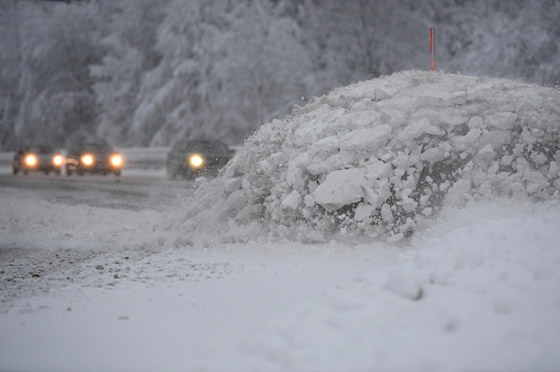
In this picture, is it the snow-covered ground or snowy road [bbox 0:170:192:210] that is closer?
the snow-covered ground

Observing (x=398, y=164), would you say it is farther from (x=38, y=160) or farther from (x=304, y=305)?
(x=38, y=160)

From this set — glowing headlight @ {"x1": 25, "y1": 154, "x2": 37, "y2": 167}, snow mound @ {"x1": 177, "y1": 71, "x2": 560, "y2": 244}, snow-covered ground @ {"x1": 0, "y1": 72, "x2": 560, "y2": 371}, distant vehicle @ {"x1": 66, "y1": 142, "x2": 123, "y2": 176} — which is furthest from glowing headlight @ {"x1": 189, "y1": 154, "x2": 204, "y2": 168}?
glowing headlight @ {"x1": 25, "y1": 154, "x2": 37, "y2": 167}

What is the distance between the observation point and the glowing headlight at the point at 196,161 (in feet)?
63.5

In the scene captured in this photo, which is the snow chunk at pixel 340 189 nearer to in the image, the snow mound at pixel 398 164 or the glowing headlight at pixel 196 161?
the snow mound at pixel 398 164

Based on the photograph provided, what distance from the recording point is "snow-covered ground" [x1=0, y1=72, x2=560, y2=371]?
3.45 meters

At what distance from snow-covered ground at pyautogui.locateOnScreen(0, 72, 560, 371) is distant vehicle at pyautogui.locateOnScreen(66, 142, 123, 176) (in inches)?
554

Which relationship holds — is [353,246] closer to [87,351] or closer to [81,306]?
[81,306]

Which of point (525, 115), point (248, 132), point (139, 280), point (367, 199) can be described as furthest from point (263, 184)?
point (248, 132)

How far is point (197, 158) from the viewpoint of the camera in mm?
19500

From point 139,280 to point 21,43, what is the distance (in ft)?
140

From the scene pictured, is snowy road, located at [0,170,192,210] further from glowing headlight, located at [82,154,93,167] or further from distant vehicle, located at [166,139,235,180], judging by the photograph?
glowing headlight, located at [82,154,93,167]

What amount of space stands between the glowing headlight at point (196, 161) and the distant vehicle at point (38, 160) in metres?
10.8

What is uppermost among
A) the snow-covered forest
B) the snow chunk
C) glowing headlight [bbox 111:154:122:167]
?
A: the snow-covered forest

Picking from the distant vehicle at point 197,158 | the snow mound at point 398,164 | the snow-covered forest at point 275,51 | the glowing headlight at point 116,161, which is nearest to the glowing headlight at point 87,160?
the glowing headlight at point 116,161
